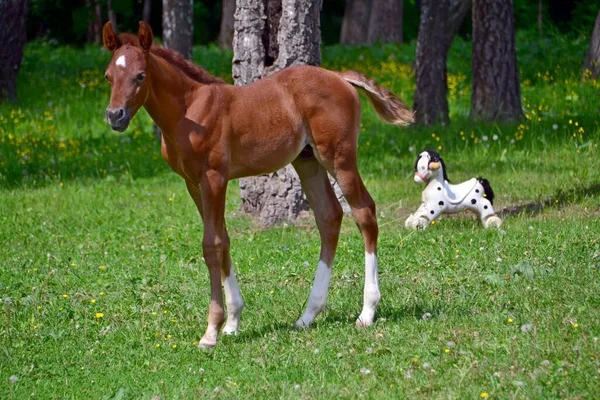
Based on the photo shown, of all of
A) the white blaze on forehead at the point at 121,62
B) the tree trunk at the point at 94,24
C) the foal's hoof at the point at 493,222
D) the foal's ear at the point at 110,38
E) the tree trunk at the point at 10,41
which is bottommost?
the tree trunk at the point at 94,24

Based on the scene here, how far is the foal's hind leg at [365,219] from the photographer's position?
22.5 ft

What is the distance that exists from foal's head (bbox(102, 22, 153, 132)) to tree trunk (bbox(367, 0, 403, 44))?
79.3ft

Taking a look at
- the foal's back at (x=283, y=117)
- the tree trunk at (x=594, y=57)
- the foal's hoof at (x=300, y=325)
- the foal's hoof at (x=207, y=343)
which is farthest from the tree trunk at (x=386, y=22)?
the foal's hoof at (x=207, y=343)

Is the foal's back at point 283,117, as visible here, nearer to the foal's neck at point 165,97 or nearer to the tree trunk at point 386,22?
the foal's neck at point 165,97

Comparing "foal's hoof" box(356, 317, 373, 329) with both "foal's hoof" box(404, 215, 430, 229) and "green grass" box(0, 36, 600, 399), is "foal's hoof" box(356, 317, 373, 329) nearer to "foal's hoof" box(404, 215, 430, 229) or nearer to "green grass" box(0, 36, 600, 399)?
"green grass" box(0, 36, 600, 399)

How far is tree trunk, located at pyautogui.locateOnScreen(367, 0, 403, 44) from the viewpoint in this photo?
30203 mm

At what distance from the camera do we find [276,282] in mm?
8289

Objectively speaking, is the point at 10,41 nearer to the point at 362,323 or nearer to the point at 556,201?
the point at 556,201

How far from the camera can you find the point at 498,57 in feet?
49.2

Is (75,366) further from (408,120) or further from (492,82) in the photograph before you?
(492,82)

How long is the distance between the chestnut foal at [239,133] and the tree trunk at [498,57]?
8.07 metres

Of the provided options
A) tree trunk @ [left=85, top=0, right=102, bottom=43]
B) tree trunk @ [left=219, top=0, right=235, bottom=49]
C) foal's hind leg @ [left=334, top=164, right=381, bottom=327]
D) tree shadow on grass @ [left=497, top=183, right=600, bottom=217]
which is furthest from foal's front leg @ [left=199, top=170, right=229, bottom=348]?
tree trunk @ [left=85, top=0, right=102, bottom=43]

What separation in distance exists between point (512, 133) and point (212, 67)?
10155mm

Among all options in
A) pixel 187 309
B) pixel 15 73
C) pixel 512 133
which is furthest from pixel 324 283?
pixel 15 73
